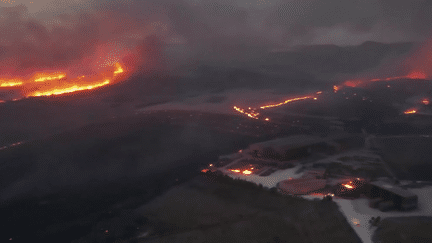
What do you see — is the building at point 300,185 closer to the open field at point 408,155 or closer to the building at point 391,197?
the building at point 391,197

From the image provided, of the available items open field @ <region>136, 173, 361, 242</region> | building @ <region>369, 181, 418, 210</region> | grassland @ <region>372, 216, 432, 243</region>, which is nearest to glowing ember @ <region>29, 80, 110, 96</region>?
open field @ <region>136, 173, 361, 242</region>

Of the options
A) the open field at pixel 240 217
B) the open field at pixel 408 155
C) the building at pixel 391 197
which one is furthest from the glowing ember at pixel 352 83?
the open field at pixel 240 217

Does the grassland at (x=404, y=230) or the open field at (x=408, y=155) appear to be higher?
the open field at (x=408, y=155)

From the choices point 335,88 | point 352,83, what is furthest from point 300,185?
point 352,83

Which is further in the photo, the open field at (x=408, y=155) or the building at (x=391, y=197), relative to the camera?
the open field at (x=408, y=155)

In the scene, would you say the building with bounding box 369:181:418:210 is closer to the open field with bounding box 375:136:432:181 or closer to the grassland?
the grassland

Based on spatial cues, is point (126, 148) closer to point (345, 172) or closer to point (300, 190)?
point (300, 190)
